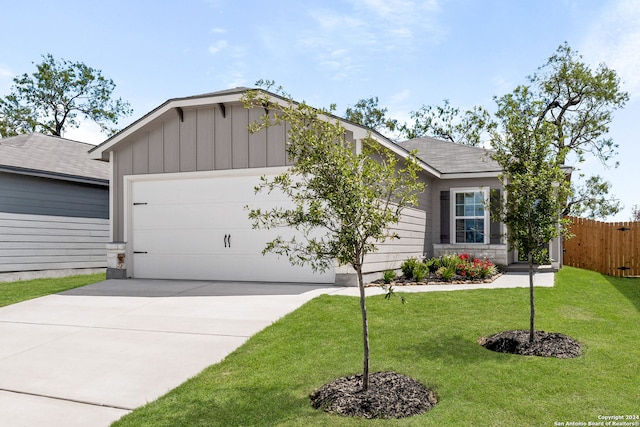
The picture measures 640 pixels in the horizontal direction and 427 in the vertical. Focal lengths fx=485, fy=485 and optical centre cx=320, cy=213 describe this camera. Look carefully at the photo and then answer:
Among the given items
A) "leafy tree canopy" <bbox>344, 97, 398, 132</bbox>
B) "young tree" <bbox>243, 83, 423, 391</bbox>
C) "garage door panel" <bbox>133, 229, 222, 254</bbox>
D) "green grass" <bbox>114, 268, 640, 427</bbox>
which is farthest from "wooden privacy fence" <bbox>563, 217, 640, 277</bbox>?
"leafy tree canopy" <bbox>344, 97, 398, 132</bbox>

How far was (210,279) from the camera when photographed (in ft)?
35.9

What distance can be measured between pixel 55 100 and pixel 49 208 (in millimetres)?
19600

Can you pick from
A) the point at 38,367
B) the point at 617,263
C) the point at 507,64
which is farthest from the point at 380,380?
the point at 507,64

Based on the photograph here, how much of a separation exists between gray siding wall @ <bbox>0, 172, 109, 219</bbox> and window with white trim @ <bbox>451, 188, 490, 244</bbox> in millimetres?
10660

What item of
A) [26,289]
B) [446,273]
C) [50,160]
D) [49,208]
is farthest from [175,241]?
[446,273]

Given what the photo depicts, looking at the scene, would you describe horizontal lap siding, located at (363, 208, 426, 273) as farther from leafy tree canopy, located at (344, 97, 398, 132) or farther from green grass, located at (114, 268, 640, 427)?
leafy tree canopy, located at (344, 97, 398, 132)

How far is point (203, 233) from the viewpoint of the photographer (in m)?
11.0

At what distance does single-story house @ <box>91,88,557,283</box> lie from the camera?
1052 cm

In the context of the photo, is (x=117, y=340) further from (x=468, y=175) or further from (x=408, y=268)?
(x=468, y=175)

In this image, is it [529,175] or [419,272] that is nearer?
[529,175]

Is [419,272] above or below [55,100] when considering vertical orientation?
below

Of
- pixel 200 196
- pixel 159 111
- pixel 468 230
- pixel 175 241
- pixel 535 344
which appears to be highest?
pixel 159 111

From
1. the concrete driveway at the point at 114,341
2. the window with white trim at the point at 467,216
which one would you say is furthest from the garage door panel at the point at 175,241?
the window with white trim at the point at 467,216

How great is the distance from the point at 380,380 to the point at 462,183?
34.2 feet
